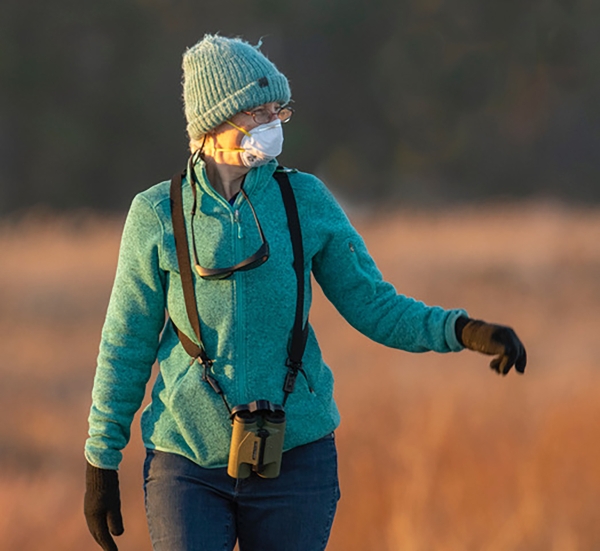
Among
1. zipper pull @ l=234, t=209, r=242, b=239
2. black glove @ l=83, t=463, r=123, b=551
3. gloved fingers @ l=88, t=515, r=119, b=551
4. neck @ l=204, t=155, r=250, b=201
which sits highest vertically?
neck @ l=204, t=155, r=250, b=201

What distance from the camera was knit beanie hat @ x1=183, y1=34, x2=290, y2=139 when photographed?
2.38 m

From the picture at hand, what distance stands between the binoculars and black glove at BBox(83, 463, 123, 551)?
0.27 metres

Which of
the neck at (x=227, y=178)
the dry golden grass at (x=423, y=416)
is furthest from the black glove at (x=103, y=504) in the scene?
the dry golden grass at (x=423, y=416)

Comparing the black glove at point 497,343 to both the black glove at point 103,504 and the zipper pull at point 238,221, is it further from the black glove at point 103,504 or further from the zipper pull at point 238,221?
the black glove at point 103,504

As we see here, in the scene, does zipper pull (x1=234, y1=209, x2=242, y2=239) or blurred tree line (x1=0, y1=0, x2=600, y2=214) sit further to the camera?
blurred tree line (x1=0, y1=0, x2=600, y2=214)

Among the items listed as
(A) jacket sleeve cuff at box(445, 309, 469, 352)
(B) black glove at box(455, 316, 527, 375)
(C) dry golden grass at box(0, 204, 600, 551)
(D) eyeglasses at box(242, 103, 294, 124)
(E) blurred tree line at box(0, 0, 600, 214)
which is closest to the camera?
(B) black glove at box(455, 316, 527, 375)

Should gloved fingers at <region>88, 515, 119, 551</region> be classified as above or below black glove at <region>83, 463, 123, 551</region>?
below

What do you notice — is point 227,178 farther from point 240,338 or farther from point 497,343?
point 497,343

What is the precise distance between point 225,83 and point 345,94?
25016 millimetres

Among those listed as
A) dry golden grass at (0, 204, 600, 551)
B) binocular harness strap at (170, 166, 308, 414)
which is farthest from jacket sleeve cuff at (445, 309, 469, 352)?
dry golden grass at (0, 204, 600, 551)

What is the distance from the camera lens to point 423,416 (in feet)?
20.9

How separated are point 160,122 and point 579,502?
64.2 ft

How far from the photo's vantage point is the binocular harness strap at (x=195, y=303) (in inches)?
88.8

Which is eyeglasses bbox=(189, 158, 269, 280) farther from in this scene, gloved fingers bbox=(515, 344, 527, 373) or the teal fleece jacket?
gloved fingers bbox=(515, 344, 527, 373)
